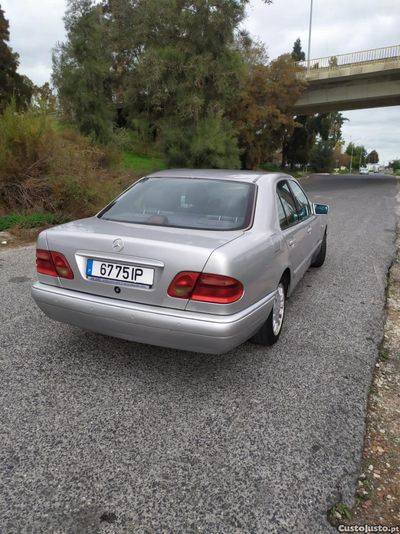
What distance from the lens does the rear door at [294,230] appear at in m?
3.66

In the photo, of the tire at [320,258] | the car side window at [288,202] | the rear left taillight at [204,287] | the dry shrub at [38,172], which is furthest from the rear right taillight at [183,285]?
the dry shrub at [38,172]

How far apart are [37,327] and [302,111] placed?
35054 millimetres

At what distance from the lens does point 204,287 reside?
2.46 m

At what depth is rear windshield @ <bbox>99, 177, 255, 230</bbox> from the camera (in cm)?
310

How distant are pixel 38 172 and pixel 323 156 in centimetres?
7342

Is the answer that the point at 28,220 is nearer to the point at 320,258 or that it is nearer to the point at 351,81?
the point at 320,258

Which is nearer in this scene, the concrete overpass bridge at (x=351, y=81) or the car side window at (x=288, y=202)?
the car side window at (x=288, y=202)

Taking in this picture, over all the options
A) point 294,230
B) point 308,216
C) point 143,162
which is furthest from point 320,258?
point 143,162

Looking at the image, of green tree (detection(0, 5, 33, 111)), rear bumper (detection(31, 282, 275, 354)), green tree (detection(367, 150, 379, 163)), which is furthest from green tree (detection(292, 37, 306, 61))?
green tree (detection(367, 150, 379, 163))

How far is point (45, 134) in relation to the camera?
8672mm

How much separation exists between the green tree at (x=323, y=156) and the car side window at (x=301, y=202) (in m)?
74.8

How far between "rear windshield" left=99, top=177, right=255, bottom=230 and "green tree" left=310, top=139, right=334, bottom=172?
76440 mm

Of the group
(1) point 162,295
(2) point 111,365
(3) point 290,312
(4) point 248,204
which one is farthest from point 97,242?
(3) point 290,312

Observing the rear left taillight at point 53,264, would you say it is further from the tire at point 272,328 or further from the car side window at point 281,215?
the car side window at point 281,215
